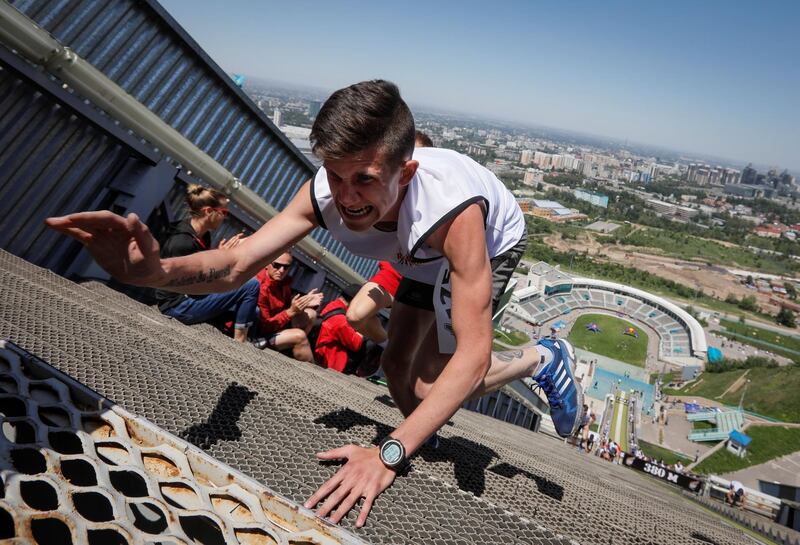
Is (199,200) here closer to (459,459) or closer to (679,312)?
(459,459)

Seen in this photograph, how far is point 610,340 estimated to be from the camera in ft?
208

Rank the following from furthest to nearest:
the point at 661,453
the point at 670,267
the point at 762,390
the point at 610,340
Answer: the point at 670,267
the point at 610,340
the point at 762,390
the point at 661,453

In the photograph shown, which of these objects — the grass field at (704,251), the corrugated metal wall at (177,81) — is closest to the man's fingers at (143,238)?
the corrugated metal wall at (177,81)

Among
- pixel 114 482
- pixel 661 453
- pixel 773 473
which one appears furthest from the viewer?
pixel 773 473

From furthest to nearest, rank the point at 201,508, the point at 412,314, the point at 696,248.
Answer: the point at 696,248 < the point at 412,314 < the point at 201,508

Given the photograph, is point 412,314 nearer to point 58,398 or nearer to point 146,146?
point 58,398

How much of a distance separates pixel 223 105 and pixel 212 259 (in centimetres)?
588

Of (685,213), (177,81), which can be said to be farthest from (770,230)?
(177,81)

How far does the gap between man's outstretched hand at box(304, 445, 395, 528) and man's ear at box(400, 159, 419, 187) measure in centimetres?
96

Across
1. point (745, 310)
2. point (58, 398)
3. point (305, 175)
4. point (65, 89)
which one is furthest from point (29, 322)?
point (745, 310)

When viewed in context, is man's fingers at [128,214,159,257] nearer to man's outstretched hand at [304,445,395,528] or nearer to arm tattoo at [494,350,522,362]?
man's outstretched hand at [304,445,395,528]

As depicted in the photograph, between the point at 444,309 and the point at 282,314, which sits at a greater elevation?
the point at 444,309

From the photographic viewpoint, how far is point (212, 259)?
2.17 meters

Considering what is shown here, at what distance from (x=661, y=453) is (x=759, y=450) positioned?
31.2 feet
